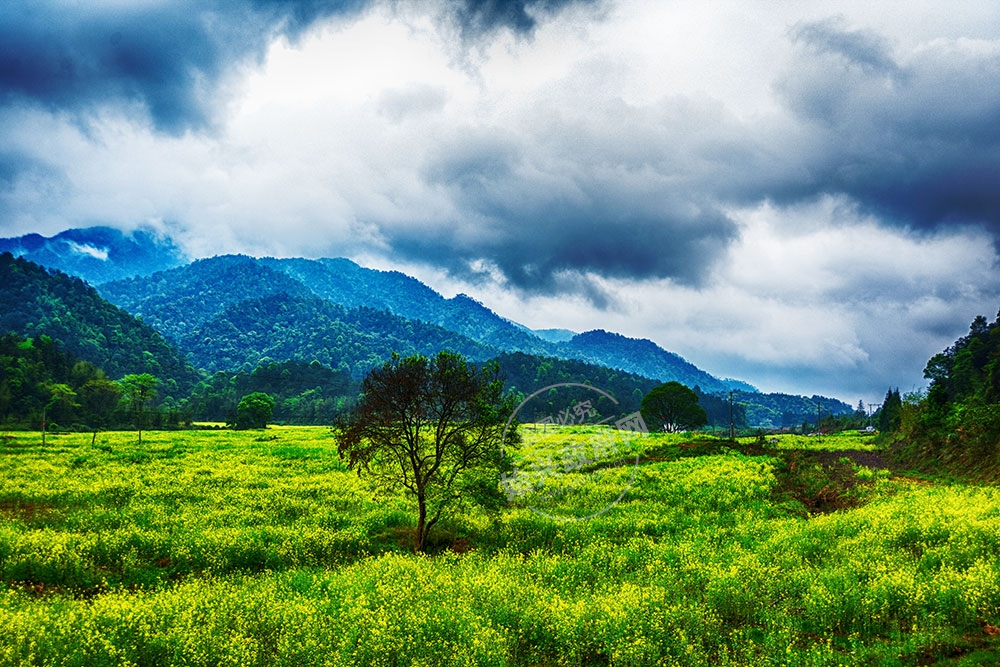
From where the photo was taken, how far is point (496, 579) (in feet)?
43.6

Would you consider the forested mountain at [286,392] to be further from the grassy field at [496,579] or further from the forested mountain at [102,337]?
the grassy field at [496,579]

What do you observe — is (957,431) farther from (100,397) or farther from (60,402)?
(100,397)

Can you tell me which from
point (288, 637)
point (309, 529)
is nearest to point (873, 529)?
point (288, 637)

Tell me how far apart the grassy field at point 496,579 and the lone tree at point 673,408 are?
74.3 m

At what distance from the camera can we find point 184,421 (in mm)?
93312

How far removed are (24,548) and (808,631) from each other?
22.3m

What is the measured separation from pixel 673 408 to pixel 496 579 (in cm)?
9531

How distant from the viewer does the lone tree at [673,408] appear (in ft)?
328

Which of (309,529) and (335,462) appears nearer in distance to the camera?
(309,529)

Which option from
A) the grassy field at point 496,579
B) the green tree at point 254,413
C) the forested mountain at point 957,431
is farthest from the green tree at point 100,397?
the forested mountain at point 957,431

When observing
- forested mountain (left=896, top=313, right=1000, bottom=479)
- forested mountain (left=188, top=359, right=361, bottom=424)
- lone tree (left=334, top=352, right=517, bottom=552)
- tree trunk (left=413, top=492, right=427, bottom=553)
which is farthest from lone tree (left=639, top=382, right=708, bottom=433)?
tree trunk (left=413, top=492, right=427, bottom=553)

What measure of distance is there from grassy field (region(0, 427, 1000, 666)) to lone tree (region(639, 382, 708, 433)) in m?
74.3

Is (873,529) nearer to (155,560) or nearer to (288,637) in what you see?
(288,637)

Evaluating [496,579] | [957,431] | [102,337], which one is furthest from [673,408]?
[102,337]
